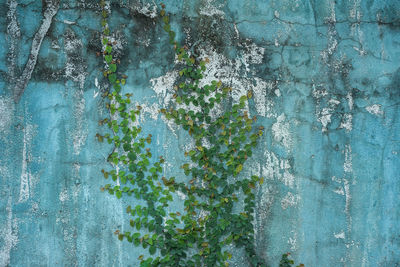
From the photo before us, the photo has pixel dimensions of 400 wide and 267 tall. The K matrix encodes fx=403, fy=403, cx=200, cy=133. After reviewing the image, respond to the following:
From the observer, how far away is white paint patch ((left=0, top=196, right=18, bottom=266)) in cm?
264

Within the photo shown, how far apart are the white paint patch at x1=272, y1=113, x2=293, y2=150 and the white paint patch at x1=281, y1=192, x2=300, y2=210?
0.33m

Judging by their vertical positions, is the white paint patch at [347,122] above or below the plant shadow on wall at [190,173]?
above

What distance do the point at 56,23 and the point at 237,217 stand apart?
1.75 metres

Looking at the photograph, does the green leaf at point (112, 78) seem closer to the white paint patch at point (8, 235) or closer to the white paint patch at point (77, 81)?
the white paint patch at point (77, 81)

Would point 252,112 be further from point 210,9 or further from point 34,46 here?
point 34,46

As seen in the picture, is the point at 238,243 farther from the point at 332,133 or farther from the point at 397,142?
the point at 397,142

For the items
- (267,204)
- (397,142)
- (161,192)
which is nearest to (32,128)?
(161,192)

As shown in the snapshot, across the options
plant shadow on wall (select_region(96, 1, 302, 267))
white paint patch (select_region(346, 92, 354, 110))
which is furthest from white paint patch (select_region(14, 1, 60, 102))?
white paint patch (select_region(346, 92, 354, 110))

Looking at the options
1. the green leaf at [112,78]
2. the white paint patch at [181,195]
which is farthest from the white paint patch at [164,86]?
the white paint patch at [181,195]

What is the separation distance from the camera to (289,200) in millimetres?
2768

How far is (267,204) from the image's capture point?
2.77 metres

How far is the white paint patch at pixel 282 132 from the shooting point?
2.74 metres

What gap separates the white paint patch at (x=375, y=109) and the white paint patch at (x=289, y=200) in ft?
2.50

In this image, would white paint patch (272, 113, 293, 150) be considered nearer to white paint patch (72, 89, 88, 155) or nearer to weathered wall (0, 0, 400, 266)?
weathered wall (0, 0, 400, 266)
